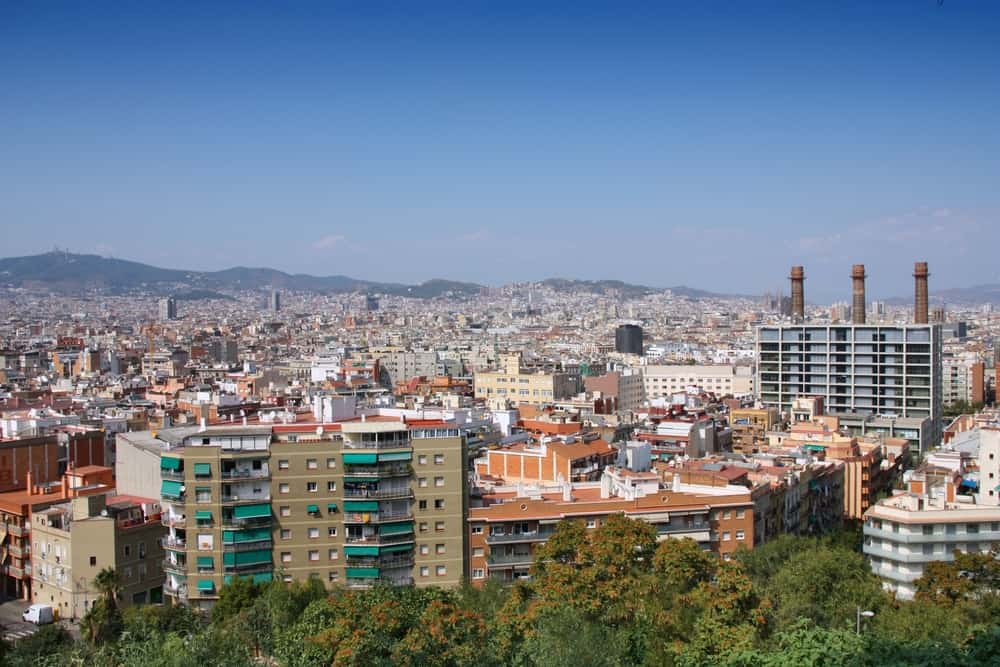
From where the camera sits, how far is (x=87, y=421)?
34250 millimetres

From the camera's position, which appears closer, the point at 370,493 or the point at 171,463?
the point at 171,463

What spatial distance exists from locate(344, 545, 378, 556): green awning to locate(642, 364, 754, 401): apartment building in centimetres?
4155

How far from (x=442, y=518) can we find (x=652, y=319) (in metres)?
162

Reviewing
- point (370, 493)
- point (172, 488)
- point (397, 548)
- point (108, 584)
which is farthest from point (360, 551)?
point (108, 584)

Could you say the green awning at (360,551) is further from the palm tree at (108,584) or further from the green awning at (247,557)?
the palm tree at (108,584)

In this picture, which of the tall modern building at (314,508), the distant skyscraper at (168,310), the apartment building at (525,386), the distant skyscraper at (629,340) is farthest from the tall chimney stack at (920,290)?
the distant skyscraper at (168,310)

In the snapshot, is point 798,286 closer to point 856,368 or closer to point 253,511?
point 856,368

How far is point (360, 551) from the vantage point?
19.3m

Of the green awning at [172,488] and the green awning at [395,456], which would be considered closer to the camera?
the green awning at [172,488]

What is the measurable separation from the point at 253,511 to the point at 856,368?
3190cm

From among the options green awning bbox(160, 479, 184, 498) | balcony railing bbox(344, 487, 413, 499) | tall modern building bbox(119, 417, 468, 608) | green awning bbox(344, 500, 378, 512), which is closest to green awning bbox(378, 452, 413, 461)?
tall modern building bbox(119, 417, 468, 608)

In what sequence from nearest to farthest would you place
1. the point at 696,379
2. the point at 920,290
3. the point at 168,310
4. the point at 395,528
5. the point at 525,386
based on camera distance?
the point at 395,528 → the point at 920,290 → the point at 525,386 → the point at 696,379 → the point at 168,310

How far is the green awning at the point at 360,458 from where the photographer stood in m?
19.4

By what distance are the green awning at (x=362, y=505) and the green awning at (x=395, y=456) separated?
802mm
